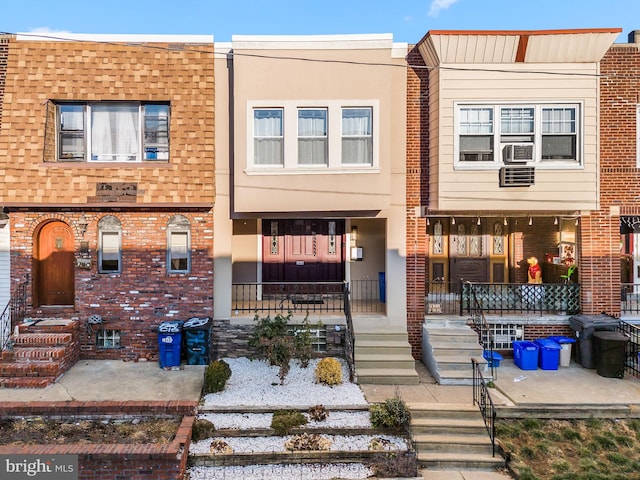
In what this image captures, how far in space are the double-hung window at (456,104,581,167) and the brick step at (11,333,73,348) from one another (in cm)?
974

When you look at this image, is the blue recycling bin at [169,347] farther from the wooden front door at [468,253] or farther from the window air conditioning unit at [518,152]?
the window air conditioning unit at [518,152]

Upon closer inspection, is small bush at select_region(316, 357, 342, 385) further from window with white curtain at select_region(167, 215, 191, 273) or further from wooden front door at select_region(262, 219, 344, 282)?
window with white curtain at select_region(167, 215, 191, 273)

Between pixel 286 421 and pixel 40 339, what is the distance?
5.83 m

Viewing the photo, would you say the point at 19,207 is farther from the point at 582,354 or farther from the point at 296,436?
the point at 582,354

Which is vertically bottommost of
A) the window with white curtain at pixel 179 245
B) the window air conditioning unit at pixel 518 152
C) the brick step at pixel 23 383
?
the brick step at pixel 23 383

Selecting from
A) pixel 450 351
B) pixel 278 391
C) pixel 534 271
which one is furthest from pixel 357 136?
pixel 534 271

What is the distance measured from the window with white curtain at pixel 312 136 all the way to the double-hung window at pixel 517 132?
126 inches

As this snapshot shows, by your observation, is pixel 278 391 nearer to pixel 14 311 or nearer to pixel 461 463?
pixel 461 463

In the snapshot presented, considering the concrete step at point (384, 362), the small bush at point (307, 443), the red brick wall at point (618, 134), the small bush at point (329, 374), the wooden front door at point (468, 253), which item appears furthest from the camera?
the wooden front door at point (468, 253)

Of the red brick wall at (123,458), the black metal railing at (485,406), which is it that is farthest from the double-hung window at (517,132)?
the red brick wall at (123,458)

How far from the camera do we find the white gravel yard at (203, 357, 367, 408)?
277 inches

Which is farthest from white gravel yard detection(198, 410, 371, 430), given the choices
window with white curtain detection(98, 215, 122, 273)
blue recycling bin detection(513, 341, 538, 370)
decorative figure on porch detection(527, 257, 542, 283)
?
decorative figure on porch detection(527, 257, 542, 283)

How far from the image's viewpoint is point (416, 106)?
9594mm

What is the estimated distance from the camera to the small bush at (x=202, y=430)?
20.2 feet
